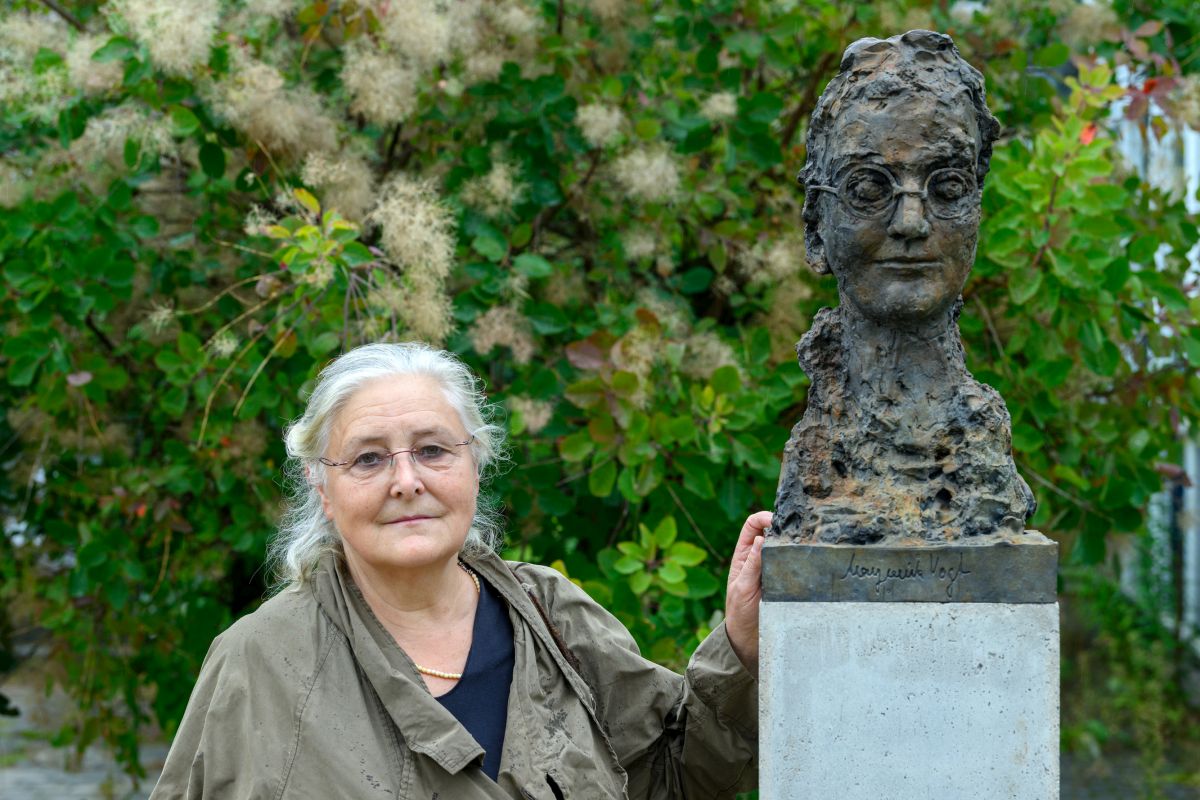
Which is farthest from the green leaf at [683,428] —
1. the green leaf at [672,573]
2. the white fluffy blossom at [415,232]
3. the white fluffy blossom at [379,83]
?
the white fluffy blossom at [379,83]

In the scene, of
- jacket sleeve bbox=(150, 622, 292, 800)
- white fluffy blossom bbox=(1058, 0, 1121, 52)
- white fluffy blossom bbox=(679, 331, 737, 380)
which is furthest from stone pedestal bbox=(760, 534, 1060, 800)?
white fluffy blossom bbox=(1058, 0, 1121, 52)

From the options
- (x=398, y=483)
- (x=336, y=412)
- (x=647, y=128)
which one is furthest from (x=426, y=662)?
(x=647, y=128)

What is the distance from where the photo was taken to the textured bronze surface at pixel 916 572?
2623mm

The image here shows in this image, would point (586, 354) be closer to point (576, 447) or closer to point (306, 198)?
point (576, 447)

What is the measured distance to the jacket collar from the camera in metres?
2.63

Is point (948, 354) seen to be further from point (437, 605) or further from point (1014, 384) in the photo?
point (1014, 384)

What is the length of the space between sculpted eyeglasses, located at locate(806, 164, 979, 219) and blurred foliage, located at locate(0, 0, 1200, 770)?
1.42 metres

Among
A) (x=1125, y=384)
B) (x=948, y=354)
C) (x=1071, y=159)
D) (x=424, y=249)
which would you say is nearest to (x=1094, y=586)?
(x=1125, y=384)

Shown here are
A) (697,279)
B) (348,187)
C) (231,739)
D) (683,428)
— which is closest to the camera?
(231,739)

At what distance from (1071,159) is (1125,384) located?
3.46 feet

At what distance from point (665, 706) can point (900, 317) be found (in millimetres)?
957

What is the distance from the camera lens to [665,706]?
311 cm

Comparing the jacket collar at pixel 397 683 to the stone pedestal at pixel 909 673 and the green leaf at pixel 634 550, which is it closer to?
the stone pedestal at pixel 909 673

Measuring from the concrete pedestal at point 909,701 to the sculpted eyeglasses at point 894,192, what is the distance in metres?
0.70
